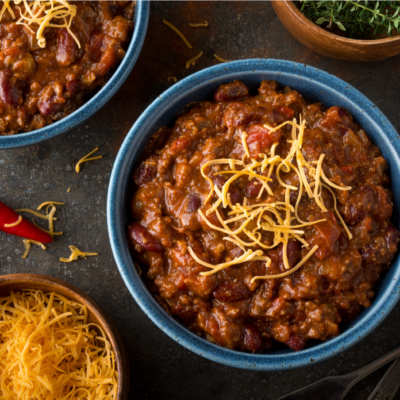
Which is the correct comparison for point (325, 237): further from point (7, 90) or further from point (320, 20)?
point (7, 90)

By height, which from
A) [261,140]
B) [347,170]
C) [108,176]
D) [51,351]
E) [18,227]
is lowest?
[51,351]

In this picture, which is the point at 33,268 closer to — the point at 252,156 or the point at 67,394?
the point at 67,394

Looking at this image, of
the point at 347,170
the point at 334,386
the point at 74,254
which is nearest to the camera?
the point at 347,170

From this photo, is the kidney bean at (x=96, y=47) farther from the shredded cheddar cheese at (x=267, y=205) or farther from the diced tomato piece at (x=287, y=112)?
the diced tomato piece at (x=287, y=112)

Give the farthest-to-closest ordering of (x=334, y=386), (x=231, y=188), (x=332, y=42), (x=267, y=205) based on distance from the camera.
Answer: (x=334, y=386) < (x=332, y=42) < (x=231, y=188) < (x=267, y=205)

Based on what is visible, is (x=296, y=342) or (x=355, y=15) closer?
(x=296, y=342)

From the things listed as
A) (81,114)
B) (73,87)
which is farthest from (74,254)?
(73,87)

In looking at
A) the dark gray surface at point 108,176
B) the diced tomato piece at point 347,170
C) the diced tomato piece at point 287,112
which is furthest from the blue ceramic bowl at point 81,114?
the diced tomato piece at point 347,170
